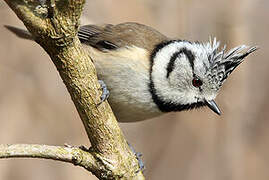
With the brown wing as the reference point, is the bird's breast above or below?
below

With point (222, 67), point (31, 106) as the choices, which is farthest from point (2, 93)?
point (222, 67)

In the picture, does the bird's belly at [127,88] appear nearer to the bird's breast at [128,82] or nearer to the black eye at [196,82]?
the bird's breast at [128,82]

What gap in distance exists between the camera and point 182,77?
130 inches

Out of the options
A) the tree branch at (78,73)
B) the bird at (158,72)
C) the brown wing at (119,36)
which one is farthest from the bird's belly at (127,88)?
the tree branch at (78,73)

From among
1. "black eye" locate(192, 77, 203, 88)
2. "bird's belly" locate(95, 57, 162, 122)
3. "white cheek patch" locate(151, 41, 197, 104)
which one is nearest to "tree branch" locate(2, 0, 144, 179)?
"bird's belly" locate(95, 57, 162, 122)

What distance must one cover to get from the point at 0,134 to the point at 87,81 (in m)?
2.57

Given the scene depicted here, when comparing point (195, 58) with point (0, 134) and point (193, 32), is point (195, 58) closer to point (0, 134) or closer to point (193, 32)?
point (193, 32)

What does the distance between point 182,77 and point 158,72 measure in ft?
0.60

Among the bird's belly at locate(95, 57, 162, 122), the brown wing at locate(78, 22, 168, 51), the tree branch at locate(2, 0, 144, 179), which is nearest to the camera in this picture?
the tree branch at locate(2, 0, 144, 179)

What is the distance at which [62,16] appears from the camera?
1.98 m

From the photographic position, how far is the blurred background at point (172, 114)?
Result: 470 centimetres

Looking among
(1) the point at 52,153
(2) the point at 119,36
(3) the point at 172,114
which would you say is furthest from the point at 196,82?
(3) the point at 172,114

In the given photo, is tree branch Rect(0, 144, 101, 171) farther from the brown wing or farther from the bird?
the brown wing

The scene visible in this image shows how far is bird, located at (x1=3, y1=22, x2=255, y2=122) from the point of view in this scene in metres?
3.13
